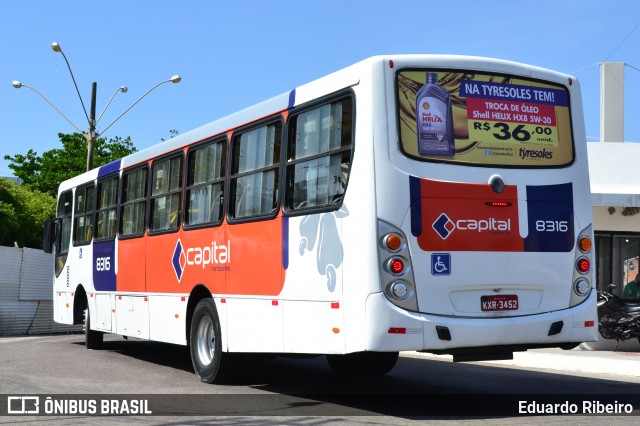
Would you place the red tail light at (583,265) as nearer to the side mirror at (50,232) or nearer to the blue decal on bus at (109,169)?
the blue decal on bus at (109,169)

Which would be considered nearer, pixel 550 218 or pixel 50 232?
pixel 550 218

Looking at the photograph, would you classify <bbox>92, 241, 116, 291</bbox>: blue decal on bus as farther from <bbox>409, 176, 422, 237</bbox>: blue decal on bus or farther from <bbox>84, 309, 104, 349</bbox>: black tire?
<bbox>409, 176, 422, 237</bbox>: blue decal on bus

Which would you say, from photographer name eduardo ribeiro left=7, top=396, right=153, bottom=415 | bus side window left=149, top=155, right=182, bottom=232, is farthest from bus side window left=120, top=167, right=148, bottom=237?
photographer name eduardo ribeiro left=7, top=396, right=153, bottom=415

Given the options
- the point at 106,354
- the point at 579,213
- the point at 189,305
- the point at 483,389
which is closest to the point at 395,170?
the point at 579,213

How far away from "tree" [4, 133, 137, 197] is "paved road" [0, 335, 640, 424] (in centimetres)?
5104

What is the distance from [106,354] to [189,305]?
470 cm

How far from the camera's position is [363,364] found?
11.9 m

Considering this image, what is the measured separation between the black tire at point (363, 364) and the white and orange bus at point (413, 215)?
1.86m

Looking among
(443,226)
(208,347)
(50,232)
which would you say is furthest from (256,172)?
(50,232)

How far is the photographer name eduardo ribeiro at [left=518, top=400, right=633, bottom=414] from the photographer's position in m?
8.98

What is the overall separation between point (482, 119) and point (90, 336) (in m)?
10.4

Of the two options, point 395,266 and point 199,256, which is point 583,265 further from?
point 199,256

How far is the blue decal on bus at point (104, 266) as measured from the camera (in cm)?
1512

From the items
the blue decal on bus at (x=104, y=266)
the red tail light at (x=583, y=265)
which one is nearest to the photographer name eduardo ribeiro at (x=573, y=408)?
the red tail light at (x=583, y=265)
